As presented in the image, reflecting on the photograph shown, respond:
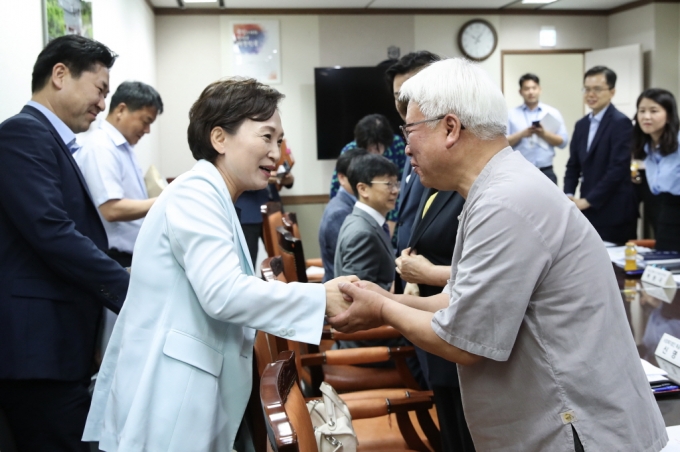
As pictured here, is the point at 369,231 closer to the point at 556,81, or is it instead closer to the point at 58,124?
the point at 58,124

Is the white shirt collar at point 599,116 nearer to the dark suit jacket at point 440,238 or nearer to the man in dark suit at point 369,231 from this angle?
the man in dark suit at point 369,231

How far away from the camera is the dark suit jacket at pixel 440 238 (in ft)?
6.23

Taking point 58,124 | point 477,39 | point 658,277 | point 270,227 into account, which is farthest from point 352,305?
point 477,39

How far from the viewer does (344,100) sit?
6867 millimetres

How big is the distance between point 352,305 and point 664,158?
2.66 meters

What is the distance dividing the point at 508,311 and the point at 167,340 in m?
0.67

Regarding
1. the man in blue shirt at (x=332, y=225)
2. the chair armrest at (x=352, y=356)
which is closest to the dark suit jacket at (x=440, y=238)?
the chair armrest at (x=352, y=356)

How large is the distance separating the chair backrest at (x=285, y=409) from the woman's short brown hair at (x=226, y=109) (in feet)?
1.82

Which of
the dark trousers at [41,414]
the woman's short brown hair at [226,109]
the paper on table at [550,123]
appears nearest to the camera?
the woman's short brown hair at [226,109]

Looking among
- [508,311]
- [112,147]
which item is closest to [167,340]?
[508,311]

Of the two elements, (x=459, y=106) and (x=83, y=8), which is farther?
(x=83, y=8)

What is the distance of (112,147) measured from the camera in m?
2.82

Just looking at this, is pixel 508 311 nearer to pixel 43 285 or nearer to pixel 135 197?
pixel 43 285

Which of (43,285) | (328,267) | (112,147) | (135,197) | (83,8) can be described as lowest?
(328,267)
